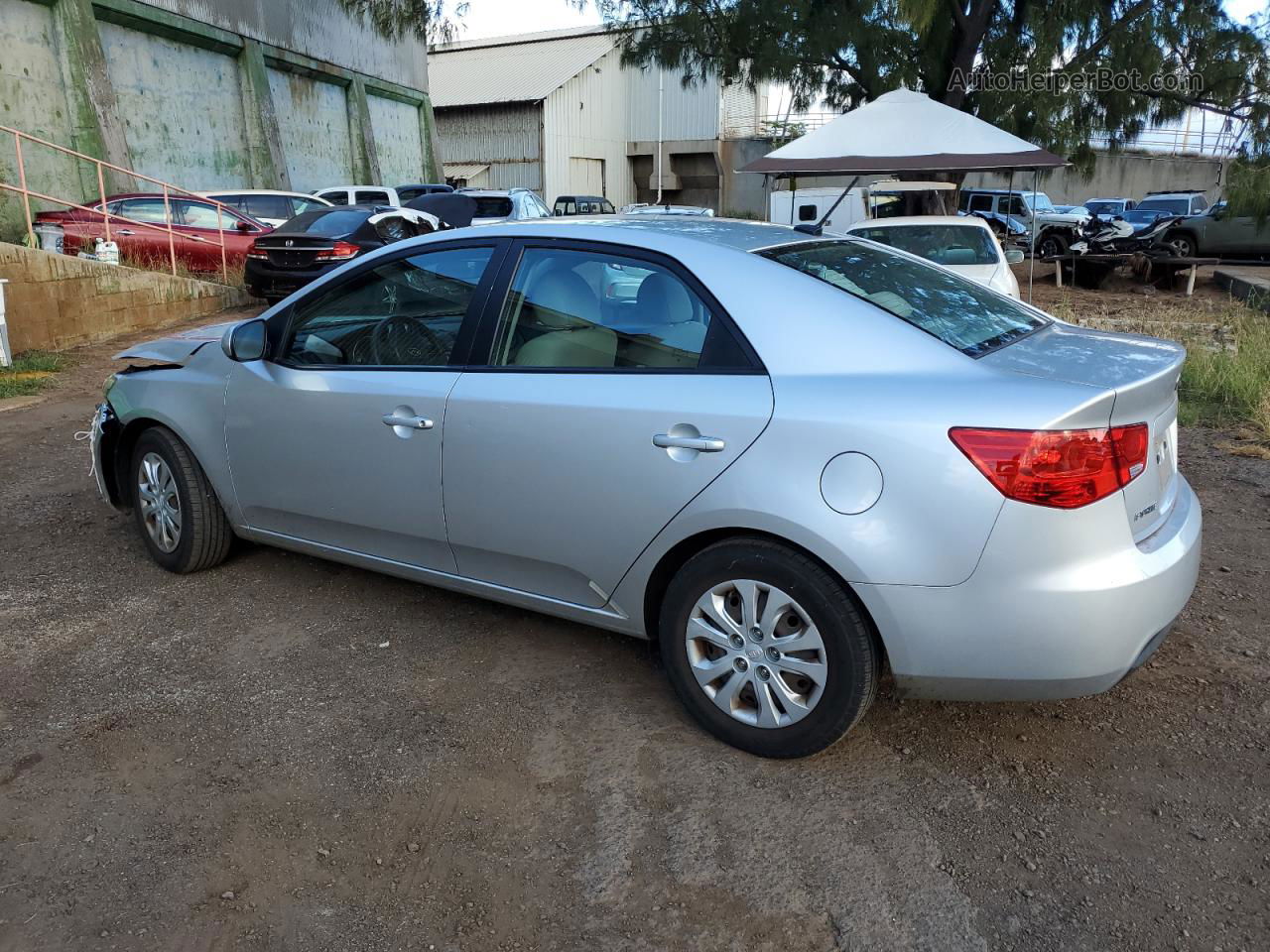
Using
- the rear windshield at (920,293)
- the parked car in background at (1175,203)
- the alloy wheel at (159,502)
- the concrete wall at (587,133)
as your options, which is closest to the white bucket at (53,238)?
the alloy wheel at (159,502)

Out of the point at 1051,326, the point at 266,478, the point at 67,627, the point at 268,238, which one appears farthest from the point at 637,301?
the point at 268,238

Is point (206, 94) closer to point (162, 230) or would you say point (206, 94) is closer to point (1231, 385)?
point (162, 230)

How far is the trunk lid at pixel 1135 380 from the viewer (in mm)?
2852

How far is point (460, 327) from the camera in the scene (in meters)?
3.72

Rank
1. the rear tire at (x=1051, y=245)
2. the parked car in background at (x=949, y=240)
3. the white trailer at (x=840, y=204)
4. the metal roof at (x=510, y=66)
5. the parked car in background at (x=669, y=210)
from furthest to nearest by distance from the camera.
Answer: the metal roof at (x=510, y=66)
the rear tire at (x=1051, y=245)
the white trailer at (x=840, y=204)
the parked car in background at (x=949, y=240)
the parked car in background at (x=669, y=210)

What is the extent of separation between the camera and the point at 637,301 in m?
3.43

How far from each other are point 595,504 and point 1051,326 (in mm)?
1765

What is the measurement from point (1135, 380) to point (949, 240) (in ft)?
28.8

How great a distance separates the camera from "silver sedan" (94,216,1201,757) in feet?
8.98

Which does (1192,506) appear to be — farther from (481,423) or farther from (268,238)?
(268,238)

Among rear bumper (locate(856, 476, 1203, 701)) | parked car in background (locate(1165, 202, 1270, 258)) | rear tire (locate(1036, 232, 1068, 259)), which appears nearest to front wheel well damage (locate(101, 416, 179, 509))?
rear bumper (locate(856, 476, 1203, 701))

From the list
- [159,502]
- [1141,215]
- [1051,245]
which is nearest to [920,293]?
[159,502]

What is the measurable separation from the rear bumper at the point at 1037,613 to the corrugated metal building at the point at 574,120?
37365 millimetres

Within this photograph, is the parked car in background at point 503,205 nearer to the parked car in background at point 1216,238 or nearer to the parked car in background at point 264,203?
the parked car in background at point 264,203
